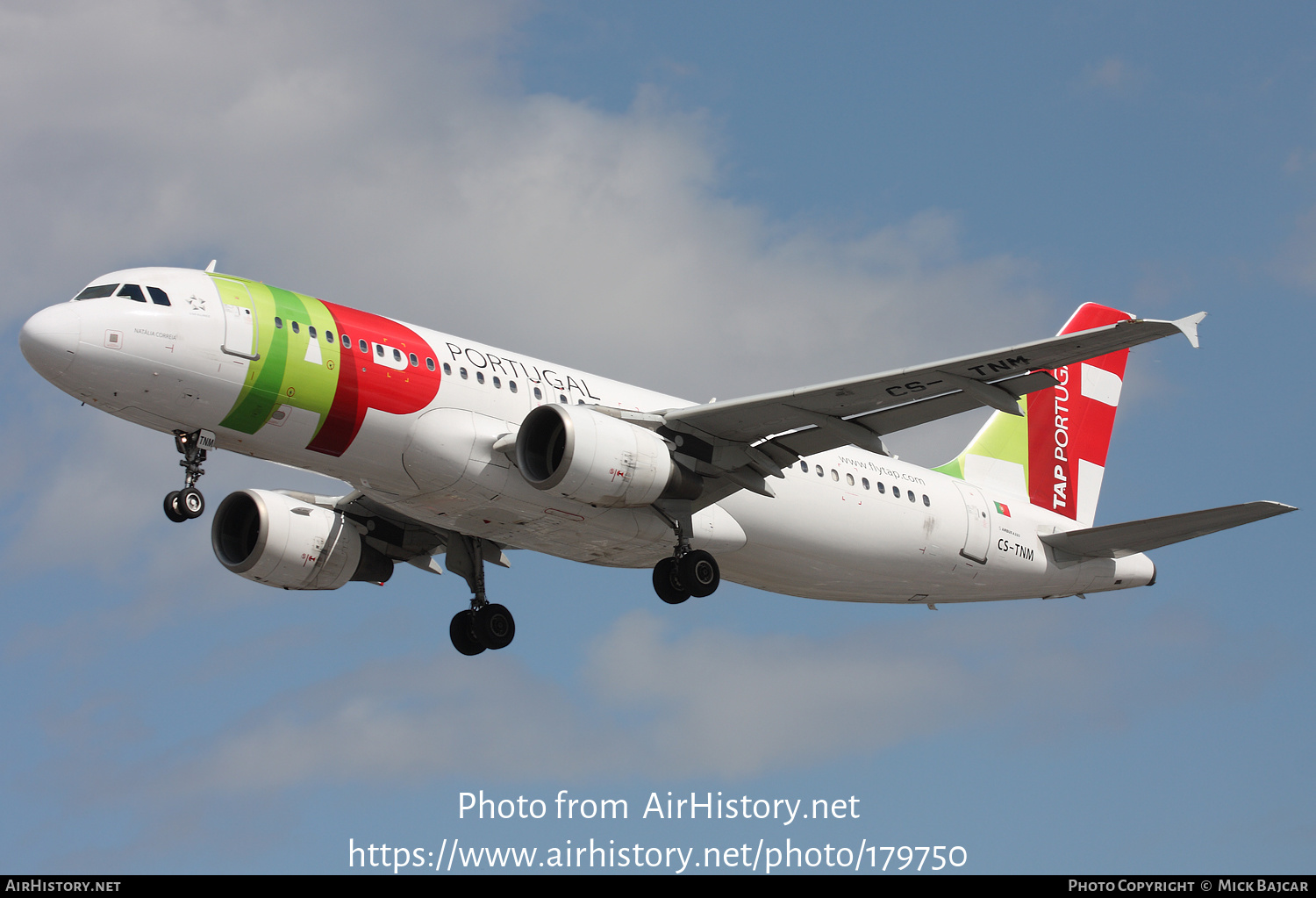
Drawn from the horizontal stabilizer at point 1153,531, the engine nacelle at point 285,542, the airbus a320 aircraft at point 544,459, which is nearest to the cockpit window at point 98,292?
the airbus a320 aircraft at point 544,459

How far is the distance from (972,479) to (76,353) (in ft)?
67.8

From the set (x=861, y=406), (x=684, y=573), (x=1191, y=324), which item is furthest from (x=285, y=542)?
(x=1191, y=324)

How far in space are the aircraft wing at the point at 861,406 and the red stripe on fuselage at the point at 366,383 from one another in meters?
4.76

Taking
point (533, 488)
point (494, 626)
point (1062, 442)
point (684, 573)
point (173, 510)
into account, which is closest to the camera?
point (173, 510)

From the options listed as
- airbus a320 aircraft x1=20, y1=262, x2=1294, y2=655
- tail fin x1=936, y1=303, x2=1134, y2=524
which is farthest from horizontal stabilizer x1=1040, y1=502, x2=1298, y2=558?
tail fin x1=936, y1=303, x2=1134, y2=524

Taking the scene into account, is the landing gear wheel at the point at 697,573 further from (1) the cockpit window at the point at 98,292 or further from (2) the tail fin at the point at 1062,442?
(1) the cockpit window at the point at 98,292

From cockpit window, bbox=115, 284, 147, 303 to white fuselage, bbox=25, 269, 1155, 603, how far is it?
171mm

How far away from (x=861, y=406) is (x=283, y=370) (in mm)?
10101

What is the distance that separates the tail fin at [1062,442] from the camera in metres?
36.9

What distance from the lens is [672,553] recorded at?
29766 millimetres

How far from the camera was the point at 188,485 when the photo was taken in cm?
2569

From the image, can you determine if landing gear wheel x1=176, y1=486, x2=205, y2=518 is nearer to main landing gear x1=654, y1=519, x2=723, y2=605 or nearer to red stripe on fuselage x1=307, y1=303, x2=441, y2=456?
red stripe on fuselage x1=307, y1=303, x2=441, y2=456

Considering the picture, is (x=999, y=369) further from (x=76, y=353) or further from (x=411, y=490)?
(x=76, y=353)

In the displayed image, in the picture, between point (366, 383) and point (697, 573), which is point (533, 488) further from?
point (697, 573)
